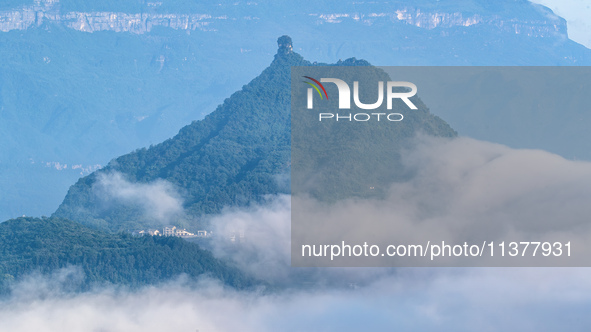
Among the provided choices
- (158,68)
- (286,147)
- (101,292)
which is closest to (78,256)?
(101,292)

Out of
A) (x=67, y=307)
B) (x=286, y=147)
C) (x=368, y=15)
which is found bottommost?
(x=67, y=307)

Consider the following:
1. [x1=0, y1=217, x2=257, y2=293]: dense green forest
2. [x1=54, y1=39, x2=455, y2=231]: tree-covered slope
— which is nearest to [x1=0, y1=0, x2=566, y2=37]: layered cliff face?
[x1=54, y1=39, x2=455, y2=231]: tree-covered slope

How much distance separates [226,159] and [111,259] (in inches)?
948

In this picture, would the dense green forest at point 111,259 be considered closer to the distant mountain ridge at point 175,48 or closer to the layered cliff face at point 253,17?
the distant mountain ridge at point 175,48

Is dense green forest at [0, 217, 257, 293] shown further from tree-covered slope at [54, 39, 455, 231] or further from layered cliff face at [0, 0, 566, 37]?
layered cliff face at [0, 0, 566, 37]

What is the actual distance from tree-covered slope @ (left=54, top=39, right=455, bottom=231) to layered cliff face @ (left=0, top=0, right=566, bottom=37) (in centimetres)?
7944

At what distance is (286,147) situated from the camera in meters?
99.0

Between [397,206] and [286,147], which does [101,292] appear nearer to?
[397,206]

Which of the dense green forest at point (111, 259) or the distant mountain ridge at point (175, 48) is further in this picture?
the distant mountain ridge at point (175, 48)

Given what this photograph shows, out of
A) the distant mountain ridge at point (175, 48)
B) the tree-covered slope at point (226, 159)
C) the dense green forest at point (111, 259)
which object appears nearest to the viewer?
the dense green forest at point (111, 259)

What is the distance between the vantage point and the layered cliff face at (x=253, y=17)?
186625 mm

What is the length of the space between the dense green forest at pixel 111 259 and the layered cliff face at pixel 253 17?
360 feet

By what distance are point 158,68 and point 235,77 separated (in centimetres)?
1003

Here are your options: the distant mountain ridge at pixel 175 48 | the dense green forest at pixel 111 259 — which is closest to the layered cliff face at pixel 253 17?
the distant mountain ridge at pixel 175 48
